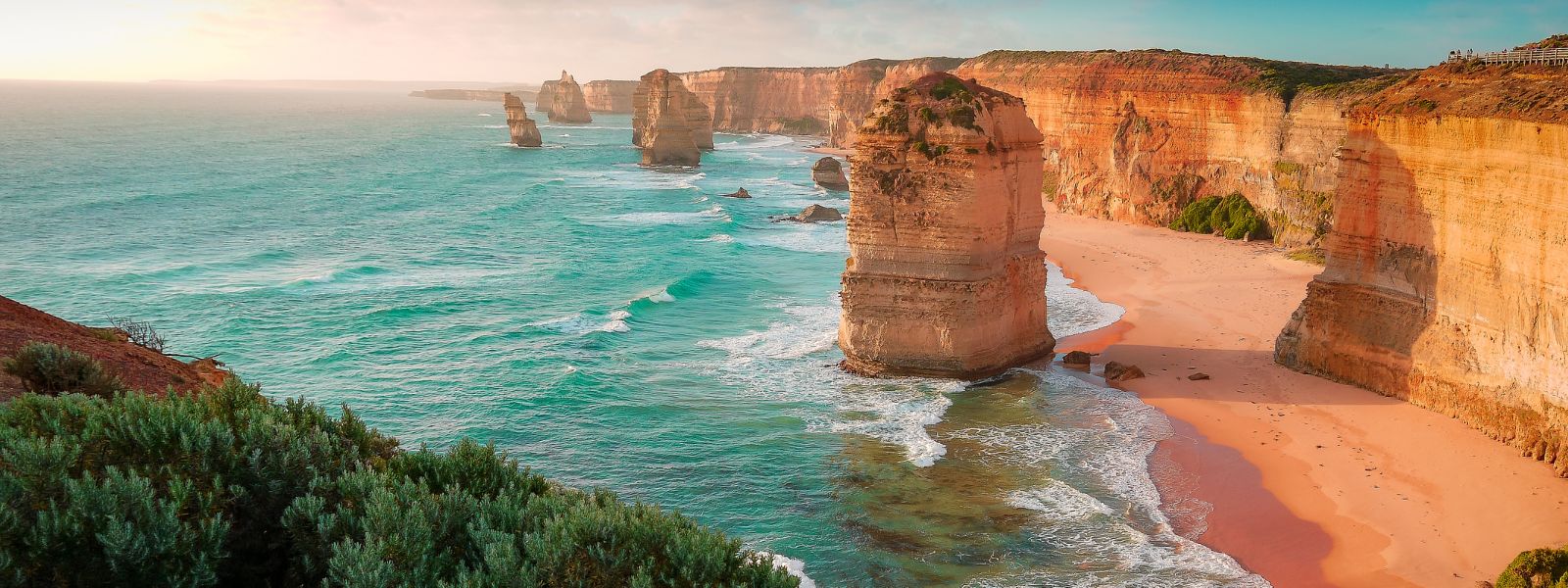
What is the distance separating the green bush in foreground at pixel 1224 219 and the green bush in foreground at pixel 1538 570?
105ft

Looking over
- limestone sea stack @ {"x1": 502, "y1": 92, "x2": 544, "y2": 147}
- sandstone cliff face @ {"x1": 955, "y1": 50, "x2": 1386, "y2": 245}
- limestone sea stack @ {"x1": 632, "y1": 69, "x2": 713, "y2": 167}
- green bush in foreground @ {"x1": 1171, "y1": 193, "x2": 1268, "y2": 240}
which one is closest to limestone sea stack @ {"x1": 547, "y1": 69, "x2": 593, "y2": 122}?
limestone sea stack @ {"x1": 502, "y1": 92, "x2": 544, "y2": 147}

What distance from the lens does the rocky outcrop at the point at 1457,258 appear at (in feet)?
60.0

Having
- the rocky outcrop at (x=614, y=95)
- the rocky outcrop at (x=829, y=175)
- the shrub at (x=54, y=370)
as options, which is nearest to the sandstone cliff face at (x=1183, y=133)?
the rocky outcrop at (x=829, y=175)

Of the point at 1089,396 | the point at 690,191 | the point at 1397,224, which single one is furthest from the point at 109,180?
the point at 1397,224

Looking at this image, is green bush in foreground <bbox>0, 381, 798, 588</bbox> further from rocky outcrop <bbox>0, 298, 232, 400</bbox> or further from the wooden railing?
the wooden railing

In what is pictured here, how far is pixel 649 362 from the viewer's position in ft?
91.3

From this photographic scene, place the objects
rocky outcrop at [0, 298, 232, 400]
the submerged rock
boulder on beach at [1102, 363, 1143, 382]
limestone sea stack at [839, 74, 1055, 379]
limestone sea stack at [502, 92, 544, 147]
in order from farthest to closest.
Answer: limestone sea stack at [502, 92, 544, 147]
the submerged rock
boulder on beach at [1102, 363, 1143, 382]
limestone sea stack at [839, 74, 1055, 379]
rocky outcrop at [0, 298, 232, 400]

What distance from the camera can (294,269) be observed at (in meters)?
40.2

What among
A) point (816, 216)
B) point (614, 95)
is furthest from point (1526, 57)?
point (614, 95)

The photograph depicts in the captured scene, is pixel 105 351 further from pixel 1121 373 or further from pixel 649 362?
pixel 1121 373

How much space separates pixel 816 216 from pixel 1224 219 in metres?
20.5

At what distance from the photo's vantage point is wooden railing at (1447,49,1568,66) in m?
21.1

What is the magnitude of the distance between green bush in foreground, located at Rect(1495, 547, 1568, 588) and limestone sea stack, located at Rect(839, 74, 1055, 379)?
12375 millimetres

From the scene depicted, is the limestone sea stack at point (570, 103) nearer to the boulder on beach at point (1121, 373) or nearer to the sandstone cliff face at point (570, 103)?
the sandstone cliff face at point (570, 103)
